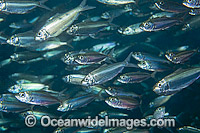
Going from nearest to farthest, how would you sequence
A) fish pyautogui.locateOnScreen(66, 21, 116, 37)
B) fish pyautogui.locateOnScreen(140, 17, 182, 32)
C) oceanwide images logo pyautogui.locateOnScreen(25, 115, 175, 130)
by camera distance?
fish pyautogui.locateOnScreen(140, 17, 182, 32), fish pyautogui.locateOnScreen(66, 21, 116, 37), oceanwide images logo pyautogui.locateOnScreen(25, 115, 175, 130)

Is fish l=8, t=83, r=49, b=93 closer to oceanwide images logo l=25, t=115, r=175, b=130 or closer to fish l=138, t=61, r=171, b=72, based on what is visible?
oceanwide images logo l=25, t=115, r=175, b=130

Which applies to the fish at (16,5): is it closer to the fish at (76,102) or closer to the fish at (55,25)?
the fish at (55,25)

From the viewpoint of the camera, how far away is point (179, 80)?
3.45m

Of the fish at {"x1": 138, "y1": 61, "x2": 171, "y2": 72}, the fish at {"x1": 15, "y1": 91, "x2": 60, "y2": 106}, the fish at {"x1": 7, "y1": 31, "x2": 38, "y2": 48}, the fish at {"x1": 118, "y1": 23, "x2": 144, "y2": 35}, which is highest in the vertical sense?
the fish at {"x1": 118, "y1": 23, "x2": 144, "y2": 35}

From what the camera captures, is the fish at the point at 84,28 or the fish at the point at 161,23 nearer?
the fish at the point at 161,23

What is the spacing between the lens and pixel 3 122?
214 inches


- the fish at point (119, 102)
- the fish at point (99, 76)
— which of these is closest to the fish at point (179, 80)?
the fish at point (119, 102)

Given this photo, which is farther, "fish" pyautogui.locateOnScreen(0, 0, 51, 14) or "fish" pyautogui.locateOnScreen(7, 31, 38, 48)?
"fish" pyautogui.locateOnScreen(7, 31, 38, 48)

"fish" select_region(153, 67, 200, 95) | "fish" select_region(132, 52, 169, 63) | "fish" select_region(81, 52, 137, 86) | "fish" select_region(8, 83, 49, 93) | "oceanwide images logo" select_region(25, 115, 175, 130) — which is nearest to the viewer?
"fish" select_region(153, 67, 200, 95)

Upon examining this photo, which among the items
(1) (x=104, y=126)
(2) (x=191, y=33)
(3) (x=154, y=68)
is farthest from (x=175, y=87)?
(2) (x=191, y=33)

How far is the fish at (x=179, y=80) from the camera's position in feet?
11.2

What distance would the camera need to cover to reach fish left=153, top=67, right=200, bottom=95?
135 inches

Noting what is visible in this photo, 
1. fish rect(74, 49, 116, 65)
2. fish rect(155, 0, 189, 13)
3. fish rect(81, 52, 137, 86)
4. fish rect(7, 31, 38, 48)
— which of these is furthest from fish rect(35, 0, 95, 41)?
fish rect(155, 0, 189, 13)

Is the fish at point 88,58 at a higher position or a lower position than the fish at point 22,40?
lower
